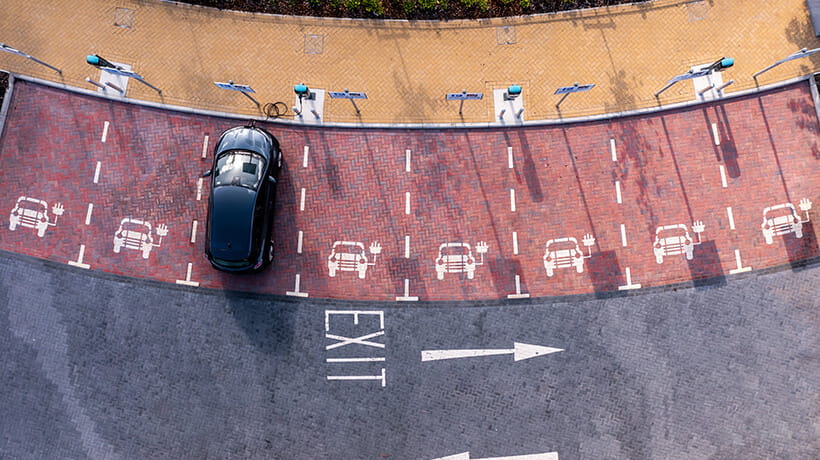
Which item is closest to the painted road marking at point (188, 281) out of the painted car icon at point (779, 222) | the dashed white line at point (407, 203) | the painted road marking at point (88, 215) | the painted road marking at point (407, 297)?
the painted road marking at point (88, 215)

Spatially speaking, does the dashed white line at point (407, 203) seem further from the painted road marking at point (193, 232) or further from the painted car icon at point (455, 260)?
the painted road marking at point (193, 232)

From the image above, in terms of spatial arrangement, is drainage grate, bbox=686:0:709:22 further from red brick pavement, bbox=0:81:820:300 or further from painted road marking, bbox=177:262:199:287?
painted road marking, bbox=177:262:199:287

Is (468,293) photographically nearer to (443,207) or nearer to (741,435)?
(443,207)

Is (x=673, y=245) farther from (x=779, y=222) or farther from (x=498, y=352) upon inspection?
(x=498, y=352)

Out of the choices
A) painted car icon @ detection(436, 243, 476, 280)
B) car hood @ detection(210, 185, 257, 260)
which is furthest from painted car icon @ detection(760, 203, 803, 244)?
car hood @ detection(210, 185, 257, 260)

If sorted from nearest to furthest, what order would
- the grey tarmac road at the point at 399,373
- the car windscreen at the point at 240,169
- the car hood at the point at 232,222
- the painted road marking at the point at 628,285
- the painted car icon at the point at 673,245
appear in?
the car hood at the point at 232,222, the car windscreen at the point at 240,169, the grey tarmac road at the point at 399,373, the painted road marking at the point at 628,285, the painted car icon at the point at 673,245

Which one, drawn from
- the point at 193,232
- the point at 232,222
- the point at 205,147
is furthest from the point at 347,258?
the point at 205,147
